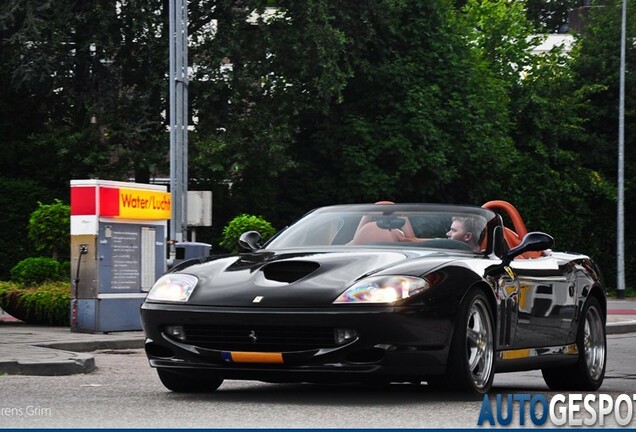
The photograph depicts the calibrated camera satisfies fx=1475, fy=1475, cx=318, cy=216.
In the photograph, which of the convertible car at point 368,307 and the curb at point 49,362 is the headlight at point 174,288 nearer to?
the convertible car at point 368,307

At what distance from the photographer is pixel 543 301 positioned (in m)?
10.6

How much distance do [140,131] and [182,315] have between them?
1190 inches

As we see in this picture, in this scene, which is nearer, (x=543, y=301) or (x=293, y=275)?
(x=293, y=275)

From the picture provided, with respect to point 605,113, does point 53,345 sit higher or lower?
lower

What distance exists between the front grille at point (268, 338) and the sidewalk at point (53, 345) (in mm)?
3548

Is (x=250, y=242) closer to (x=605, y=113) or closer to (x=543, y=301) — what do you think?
(x=543, y=301)

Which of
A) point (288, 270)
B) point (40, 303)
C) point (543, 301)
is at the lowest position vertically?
point (40, 303)

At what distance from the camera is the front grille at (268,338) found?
→ 9047 mm

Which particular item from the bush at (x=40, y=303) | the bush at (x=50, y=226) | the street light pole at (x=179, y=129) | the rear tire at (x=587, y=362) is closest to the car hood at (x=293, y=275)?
the rear tire at (x=587, y=362)

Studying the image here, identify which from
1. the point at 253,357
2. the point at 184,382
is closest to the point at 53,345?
the point at 184,382

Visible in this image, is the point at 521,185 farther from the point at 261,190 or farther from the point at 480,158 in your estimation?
the point at 261,190

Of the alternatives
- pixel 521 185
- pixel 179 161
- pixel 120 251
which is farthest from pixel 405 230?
pixel 521 185

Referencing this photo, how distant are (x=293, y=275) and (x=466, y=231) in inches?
65.3

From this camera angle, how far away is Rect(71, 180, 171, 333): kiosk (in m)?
19.4
